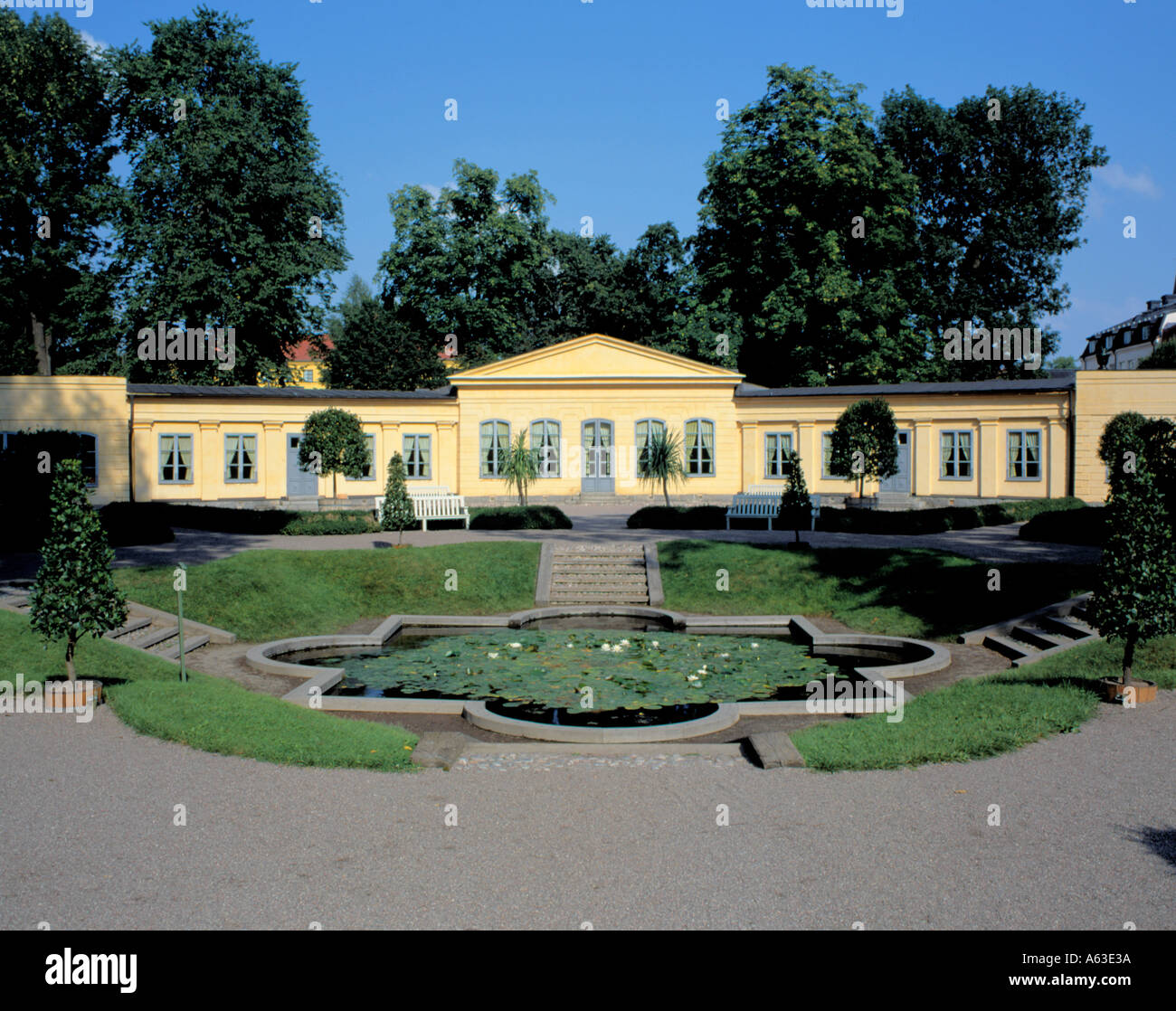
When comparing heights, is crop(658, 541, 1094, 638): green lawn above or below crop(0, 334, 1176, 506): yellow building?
below

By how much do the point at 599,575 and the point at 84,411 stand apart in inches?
876

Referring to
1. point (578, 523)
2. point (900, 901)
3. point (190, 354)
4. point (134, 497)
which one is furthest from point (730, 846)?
point (190, 354)

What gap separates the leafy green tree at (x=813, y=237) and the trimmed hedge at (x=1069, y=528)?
20.3m

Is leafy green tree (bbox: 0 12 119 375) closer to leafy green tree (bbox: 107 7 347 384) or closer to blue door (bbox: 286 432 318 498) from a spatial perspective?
leafy green tree (bbox: 107 7 347 384)

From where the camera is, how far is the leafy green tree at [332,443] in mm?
28656

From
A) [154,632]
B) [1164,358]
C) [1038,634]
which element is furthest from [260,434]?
[1164,358]

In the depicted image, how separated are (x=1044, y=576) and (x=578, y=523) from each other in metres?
13.3

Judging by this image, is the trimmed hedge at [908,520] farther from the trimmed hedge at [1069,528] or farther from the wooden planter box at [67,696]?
the wooden planter box at [67,696]

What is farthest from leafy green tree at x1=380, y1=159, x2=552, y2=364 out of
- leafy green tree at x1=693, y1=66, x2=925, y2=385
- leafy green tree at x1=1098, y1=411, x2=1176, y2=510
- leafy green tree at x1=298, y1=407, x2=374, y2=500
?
leafy green tree at x1=1098, y1=411, x2=1176, y2=510

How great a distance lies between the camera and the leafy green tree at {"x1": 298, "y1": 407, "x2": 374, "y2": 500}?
1128 inches

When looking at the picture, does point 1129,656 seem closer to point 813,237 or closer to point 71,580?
point 71,580

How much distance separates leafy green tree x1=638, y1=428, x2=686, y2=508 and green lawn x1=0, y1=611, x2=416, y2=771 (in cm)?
1850

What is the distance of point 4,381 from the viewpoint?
32.4 metres
